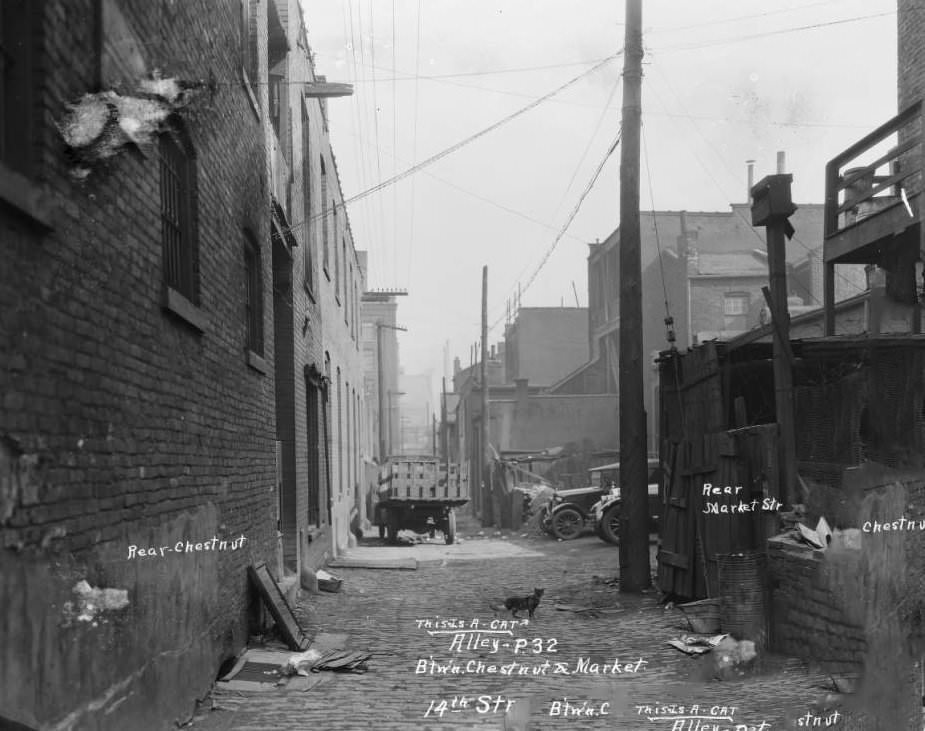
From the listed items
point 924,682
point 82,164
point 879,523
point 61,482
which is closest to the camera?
point 61,482

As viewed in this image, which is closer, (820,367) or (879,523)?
(879,523)

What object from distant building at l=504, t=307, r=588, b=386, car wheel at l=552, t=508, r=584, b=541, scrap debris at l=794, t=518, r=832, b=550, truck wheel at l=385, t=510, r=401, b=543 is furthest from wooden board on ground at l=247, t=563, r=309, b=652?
distant building at l=504, t=307, r=588, b=386

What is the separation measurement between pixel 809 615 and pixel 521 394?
3321cm

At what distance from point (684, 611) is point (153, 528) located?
6.06m

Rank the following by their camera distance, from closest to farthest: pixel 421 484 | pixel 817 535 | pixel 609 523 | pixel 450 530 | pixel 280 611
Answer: pixel 817 535 < pixel 280 611 < pixel 609 523 < pixel 421 484 < pixel 450 530

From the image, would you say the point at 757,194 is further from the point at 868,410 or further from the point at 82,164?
the point at 82,164

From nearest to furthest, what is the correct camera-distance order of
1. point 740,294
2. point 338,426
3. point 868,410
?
point 868,410 → point 338,426 → point 740,294

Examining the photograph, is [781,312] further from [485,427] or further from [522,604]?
[485,427]

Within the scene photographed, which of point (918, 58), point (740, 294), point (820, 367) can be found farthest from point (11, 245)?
point (740, 294)

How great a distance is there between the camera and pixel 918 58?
1316cm

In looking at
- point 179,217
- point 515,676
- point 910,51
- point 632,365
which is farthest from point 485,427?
point 179,217

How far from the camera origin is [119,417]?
5.14m

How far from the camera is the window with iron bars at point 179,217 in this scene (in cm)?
667

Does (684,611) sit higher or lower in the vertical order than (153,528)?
lower
